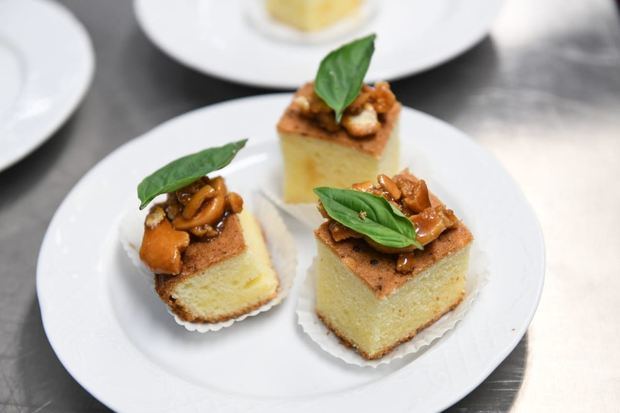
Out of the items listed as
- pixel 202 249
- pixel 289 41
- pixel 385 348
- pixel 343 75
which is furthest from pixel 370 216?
pixel 289 41

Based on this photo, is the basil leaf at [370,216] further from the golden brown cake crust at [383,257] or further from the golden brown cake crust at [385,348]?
the golden brown cake crust at [385,348]

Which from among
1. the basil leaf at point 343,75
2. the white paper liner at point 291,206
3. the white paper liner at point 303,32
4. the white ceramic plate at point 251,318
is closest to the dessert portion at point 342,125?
the basil leaf at point 343,75

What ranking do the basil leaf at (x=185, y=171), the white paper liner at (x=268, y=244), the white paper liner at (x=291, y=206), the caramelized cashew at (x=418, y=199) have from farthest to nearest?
1. the white paper liner at (x=291, y=206)
2. the white paper liner at (x=268, y=244)
3. the basil leaf at (x=185, y=171)
4. the caramelized cashew at (x=418, y=199)

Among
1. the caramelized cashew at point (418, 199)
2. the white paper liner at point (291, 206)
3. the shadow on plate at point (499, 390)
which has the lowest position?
the shadow on plate at point (499, 390)

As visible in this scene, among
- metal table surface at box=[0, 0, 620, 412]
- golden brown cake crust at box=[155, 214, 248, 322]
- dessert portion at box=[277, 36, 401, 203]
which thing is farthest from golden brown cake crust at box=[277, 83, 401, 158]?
metal table surface at box=[0, 0, 620, 412]

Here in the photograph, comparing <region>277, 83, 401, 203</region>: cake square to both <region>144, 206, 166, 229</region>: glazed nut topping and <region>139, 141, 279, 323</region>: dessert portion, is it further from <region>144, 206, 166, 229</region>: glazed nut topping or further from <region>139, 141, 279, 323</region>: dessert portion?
<region>144, 206, 166, 229</region>: glazed nut topping

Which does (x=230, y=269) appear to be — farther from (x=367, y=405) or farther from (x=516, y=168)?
(x=516, y=168)

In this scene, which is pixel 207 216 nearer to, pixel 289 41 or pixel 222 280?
pixel 222 280

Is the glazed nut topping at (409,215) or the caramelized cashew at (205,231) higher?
the glazed nut topping at (409,215)
